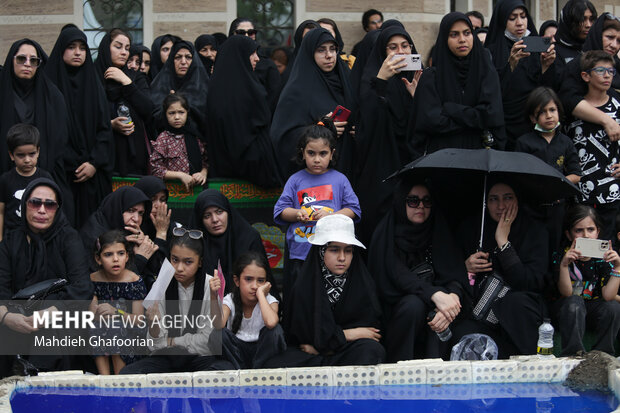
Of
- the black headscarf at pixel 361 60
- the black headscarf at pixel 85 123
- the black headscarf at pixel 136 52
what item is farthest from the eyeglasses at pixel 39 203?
the black headscarf at pixel 136 52

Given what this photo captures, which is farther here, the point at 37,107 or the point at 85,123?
the point at 85,123

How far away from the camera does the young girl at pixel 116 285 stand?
16.1ft

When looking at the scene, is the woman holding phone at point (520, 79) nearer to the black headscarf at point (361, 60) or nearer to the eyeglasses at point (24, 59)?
the black headscarf at point (361, 60)

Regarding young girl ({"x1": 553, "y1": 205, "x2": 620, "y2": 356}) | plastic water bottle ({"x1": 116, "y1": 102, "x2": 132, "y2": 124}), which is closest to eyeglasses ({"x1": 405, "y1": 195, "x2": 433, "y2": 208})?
young girl ({"x1": 553, "y1": 205, "x2": 620, "y2": 356})

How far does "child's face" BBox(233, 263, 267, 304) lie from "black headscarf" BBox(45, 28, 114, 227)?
5.69 ft

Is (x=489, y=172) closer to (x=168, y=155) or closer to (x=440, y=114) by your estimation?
(x=440, y=114)

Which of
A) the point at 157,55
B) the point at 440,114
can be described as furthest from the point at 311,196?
the point at 157,55

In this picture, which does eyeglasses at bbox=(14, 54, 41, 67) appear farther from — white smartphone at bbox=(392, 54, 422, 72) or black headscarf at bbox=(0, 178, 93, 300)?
white smartphone at bbox=(392, 54, 422, 72)

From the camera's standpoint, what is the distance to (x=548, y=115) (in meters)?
5.37

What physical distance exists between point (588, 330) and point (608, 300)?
212 millimetres

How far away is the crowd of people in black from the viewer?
15.9 ft

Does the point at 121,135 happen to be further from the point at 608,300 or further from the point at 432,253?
the point at 608,300

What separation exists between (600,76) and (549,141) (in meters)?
0.59

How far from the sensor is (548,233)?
515cm
